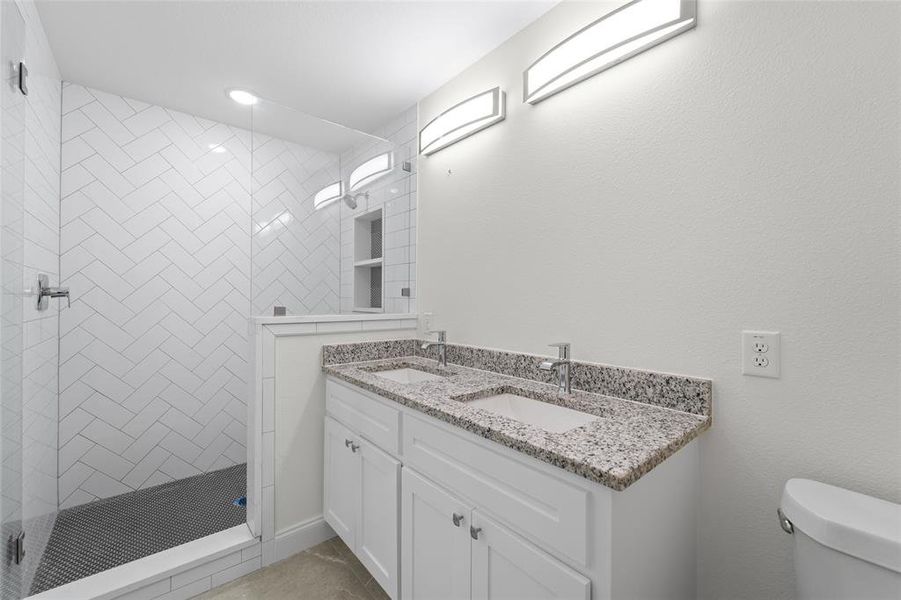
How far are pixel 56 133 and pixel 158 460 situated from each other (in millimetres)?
1914

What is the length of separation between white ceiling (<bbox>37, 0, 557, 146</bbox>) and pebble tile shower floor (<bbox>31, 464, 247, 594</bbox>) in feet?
6.72

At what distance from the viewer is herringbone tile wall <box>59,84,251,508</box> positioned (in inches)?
87.0

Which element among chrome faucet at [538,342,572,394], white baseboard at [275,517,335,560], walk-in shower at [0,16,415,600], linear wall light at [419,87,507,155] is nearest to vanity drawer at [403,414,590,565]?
chrome faucet at [538,342,572,394]

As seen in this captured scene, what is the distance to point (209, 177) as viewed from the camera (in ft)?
8.52

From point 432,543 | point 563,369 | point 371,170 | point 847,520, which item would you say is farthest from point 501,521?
point 371,170

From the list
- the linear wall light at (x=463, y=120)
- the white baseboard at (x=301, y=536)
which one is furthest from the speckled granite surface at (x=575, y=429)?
the linear wall light at (x=463, y=120)

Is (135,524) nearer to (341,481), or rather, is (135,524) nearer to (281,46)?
(341,481)

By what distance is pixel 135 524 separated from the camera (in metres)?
2.02

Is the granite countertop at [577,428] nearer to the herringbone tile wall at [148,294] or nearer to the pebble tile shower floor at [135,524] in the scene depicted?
the pebble tile shower floor at [135,524]

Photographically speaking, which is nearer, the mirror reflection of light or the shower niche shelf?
the mirror reflection of light

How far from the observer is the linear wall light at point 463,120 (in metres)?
1.76

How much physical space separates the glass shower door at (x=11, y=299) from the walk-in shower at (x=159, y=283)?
0.15m

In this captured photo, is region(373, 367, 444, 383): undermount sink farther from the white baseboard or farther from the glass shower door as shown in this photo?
the glass shower door

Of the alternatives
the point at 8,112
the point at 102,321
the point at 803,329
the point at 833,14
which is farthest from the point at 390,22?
the point at 102,321
